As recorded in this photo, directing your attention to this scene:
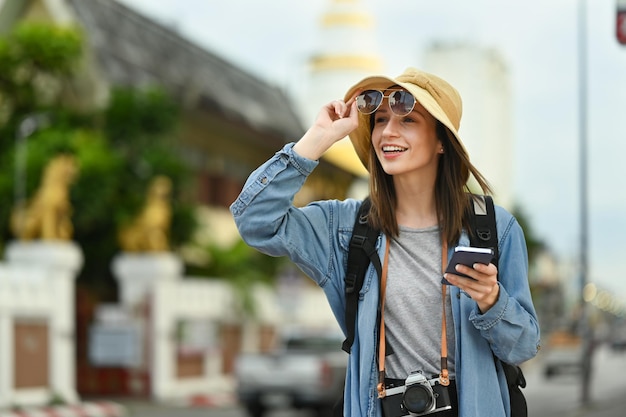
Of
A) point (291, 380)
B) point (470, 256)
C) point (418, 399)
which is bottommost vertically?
point (291, 380)

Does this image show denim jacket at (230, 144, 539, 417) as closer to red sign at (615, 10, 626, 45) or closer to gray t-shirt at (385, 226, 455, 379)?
gray t-shirt at (385, 226, 455, 379)

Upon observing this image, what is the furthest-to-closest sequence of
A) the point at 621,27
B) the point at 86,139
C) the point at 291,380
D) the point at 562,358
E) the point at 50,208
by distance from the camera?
1. the point at 562,358
2. the point at 86,139
3. the point at 50,208
4. the point at 291,380
5. the point at 621,27

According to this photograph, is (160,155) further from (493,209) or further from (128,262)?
(493,209)

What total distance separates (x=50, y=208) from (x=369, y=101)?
841 inches

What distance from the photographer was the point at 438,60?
96.4 meters

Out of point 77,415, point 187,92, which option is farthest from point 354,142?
point 187,92

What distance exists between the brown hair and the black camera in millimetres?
405

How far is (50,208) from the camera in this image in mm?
24172

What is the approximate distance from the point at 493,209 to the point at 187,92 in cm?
2872

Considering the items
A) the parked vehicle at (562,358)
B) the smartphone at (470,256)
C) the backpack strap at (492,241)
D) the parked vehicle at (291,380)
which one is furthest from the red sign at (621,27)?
the parked vehicle at (562,358)

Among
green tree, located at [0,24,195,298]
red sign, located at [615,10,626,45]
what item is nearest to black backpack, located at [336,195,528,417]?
red sign, located at [615,10,626,45]

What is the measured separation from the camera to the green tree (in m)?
26.1

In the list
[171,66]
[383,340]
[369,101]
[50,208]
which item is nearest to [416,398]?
[383,340]

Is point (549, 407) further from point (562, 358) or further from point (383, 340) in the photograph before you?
point (383, 340)
